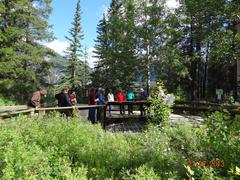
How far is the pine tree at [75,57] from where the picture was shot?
62.6m

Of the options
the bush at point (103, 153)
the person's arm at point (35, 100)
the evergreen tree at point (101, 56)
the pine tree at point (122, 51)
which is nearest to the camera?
the bush at point (103, 153)

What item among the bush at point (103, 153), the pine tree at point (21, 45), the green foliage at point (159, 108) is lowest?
→ the bush at point (103, 153)

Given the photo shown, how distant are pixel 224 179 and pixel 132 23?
130 ft

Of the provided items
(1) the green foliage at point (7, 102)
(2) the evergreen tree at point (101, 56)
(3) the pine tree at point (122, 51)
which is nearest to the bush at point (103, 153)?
(1) the green foliage at point (7, 102)

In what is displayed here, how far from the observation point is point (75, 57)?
64188mm

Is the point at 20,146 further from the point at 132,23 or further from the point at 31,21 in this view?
the point at 132,23

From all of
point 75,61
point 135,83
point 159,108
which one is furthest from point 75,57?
point 159,108

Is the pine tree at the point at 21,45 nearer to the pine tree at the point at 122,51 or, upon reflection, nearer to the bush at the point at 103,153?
the pine tree at the point at 122,51

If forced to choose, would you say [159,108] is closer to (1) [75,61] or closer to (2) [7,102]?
(2) [7,102]

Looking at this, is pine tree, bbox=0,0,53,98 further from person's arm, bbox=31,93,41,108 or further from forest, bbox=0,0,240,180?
person's arm, bbox=31,93,41,108

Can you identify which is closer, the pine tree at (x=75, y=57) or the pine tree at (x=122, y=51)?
the pine tree at (x=122, y=51)

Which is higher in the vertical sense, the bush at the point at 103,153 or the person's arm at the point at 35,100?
the person's arm at the point at 35,100

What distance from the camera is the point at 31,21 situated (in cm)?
3722

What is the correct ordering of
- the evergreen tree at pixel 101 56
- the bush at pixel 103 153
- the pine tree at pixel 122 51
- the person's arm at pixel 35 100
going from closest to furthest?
the bush at pixel 103 153
the person's arm at pixel 35 100
the pine tree at pixel 122 51
the evergreen tree at pixel 101 56
